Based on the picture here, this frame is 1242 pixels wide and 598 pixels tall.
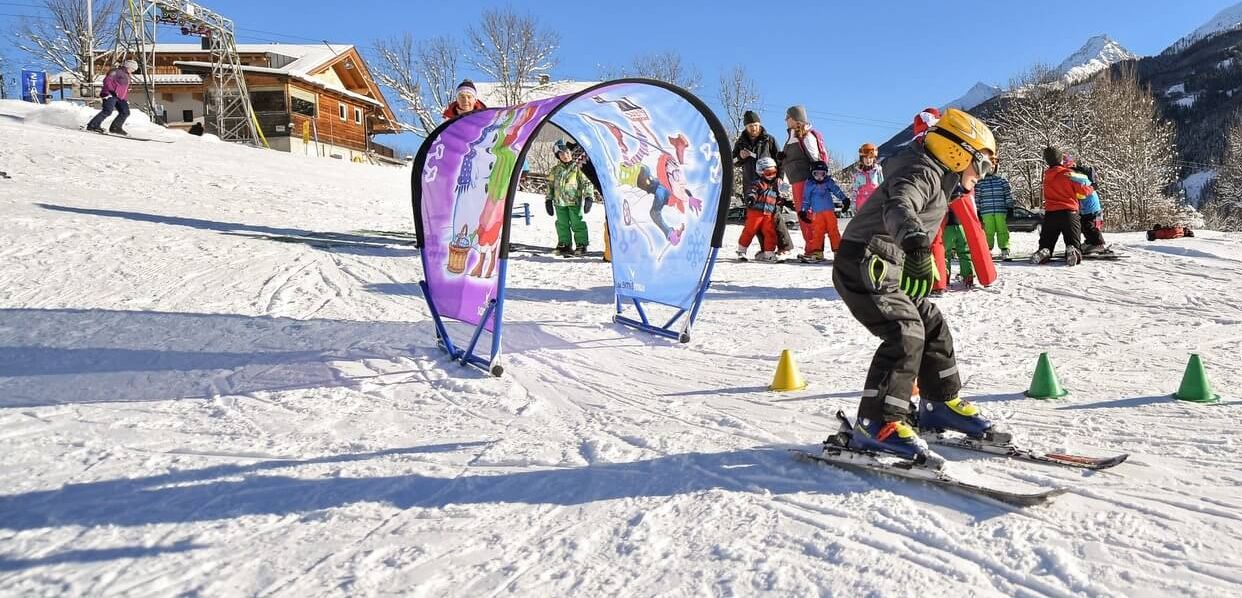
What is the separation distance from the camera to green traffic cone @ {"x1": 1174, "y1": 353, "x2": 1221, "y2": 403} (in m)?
4.56

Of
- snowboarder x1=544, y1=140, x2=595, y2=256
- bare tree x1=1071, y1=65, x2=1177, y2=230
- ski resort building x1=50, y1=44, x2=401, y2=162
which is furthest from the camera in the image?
ski resort building x1=50, y1=44, x2=401, y2=162

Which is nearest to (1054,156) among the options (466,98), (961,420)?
(466,98)

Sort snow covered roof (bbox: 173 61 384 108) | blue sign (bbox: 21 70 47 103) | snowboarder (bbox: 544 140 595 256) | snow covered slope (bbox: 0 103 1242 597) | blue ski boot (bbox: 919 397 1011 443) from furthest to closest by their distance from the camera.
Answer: snow covered roof (bbox: 173 61 384 108) → blue sign (bbox: 21 70 47 103) → snowboarder (bbox: 544 140 595 256) → blue ski boot (bbox: 919 397 1011 443) → snow covered slope (bbox: 0 103 1242 597)

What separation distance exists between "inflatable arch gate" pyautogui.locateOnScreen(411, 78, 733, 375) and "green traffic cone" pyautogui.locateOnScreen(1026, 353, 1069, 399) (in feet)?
8.78

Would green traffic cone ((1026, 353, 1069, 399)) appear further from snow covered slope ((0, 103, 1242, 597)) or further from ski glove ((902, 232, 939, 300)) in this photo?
ski glove ((902, 232, 939, 300))

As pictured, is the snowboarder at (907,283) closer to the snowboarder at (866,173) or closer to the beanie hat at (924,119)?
the beanie hat at (924,119)

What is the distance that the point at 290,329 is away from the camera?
689 centimetres

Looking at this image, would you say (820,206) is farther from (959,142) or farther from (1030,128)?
(1030,128)

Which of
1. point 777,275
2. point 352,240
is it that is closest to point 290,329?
point 352,240

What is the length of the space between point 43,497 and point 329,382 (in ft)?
7.02

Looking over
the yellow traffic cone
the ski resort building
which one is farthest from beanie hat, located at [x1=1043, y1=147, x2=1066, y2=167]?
the ski resort building

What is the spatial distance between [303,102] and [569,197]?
28.6m

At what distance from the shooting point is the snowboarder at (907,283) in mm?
3516

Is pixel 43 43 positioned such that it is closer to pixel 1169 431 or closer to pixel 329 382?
pixel 329 382
